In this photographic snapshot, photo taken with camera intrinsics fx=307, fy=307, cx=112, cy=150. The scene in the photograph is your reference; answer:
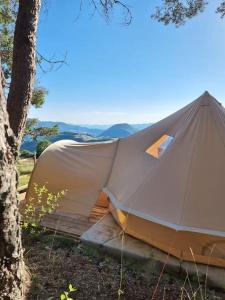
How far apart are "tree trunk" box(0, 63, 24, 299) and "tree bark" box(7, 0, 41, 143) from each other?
177cm

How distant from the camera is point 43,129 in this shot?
1727cm

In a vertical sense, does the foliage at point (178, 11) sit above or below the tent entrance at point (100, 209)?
above

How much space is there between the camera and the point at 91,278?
10.2 feet

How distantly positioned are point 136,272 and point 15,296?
5.51 ft

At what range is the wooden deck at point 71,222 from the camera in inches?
186

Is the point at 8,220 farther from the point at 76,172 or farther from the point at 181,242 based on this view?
the point at 76,172

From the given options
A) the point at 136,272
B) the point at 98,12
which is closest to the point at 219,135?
the point at 136,272

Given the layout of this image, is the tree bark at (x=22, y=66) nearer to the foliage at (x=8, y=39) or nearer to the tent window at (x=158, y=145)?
the foliage at (x=8, y=39)

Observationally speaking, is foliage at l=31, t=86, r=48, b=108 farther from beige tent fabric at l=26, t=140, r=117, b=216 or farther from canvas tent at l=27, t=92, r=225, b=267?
canvas tent at l=27, t=92, r=225, b=267

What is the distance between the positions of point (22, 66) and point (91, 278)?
8.13 ft

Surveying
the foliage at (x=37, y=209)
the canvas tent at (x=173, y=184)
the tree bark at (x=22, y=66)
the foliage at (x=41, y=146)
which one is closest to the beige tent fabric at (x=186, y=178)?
the canvas tent at (x=173, y=184)

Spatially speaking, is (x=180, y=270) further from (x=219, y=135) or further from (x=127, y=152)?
(x=127, y=152)

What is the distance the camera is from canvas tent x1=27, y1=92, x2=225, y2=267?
3.64m

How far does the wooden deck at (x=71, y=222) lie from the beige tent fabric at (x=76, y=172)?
0.13 meters
